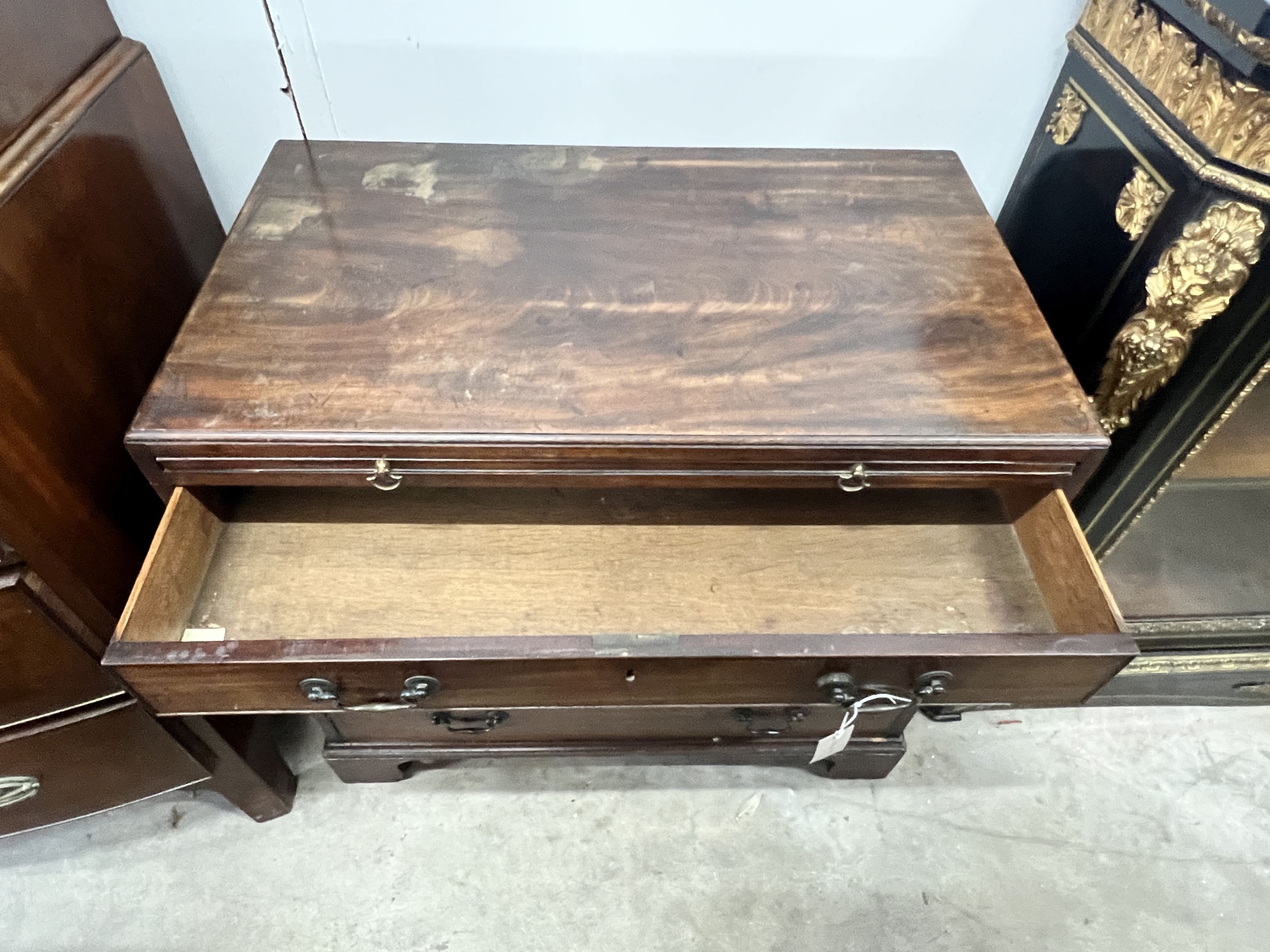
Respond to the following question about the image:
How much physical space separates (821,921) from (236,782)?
75 centimetres

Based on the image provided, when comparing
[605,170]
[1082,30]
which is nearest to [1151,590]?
[1082,30]

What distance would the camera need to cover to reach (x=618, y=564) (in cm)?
Result: 82

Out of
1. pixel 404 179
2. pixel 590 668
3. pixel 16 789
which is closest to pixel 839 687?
pixel 590 668

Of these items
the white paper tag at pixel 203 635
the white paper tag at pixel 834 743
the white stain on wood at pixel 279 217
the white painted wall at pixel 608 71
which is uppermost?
the white painted wall at pixel 608 71

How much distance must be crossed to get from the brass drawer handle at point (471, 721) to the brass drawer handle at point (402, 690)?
0.71 ft

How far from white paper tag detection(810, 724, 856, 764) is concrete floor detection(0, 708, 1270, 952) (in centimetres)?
31

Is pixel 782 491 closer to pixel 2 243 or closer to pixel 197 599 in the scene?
pixel 197 599

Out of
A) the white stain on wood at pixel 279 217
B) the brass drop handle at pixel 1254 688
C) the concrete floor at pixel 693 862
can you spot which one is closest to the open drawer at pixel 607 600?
the white stain on wood at pixel 279 217

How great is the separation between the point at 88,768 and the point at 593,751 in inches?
21.8

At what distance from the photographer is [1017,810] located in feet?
3.64

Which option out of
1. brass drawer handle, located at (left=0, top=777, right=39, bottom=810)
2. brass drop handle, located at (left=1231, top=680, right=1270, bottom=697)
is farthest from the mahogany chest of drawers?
brass drop handle, located at (left=1231, top=680, right=1270, bottom=697)

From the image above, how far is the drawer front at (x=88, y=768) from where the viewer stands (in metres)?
0.79

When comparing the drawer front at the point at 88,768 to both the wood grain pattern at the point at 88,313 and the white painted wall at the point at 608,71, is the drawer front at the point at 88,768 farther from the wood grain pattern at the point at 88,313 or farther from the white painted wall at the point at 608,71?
the white painted wall at the point at 608,71

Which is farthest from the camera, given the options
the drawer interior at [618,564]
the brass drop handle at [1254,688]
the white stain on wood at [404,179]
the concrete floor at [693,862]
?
Answer: the brass drop handle at [1254,688]
